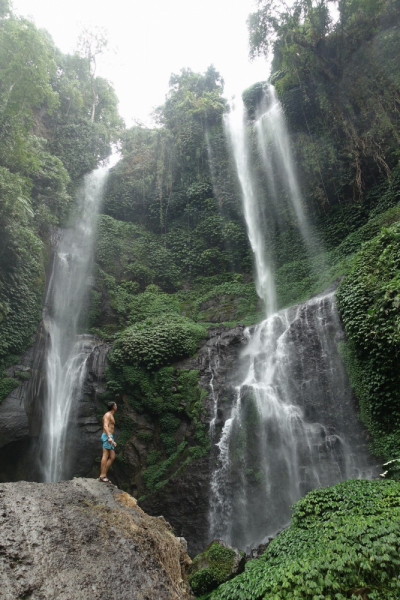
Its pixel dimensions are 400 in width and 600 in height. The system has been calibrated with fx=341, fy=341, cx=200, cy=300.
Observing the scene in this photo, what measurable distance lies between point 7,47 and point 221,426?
14.4 meters

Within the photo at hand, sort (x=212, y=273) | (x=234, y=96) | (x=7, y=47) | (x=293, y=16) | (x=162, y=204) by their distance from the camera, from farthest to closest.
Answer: (x=234, y=96), (x=162, y=204), (x=212, y=273), (x=293, y=16), (x=7, y=47)

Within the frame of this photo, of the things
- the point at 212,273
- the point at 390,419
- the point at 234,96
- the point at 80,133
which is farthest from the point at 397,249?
the point at 80,133

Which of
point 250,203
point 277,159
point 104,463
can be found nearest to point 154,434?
point 104,463

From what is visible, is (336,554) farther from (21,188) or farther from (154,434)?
(21,188)

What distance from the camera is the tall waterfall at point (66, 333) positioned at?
1041cm

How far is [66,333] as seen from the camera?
13.8 m

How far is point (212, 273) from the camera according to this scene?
18.2 m

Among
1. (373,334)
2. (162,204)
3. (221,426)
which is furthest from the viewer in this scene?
(162,204)

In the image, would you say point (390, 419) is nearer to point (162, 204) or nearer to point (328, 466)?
point (328, 466)

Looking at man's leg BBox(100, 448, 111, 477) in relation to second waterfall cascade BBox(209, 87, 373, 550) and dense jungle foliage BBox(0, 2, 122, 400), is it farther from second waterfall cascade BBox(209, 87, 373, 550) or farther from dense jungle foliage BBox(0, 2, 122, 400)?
dense jungle foliage BBox(0, 2, 122, 400)

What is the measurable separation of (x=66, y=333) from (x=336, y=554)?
1231cm

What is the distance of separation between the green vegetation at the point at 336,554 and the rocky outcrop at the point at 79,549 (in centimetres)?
106

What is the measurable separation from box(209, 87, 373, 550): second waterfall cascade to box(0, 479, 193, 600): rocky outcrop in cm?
368

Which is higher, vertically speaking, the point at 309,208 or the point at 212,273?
the point at 309,208
